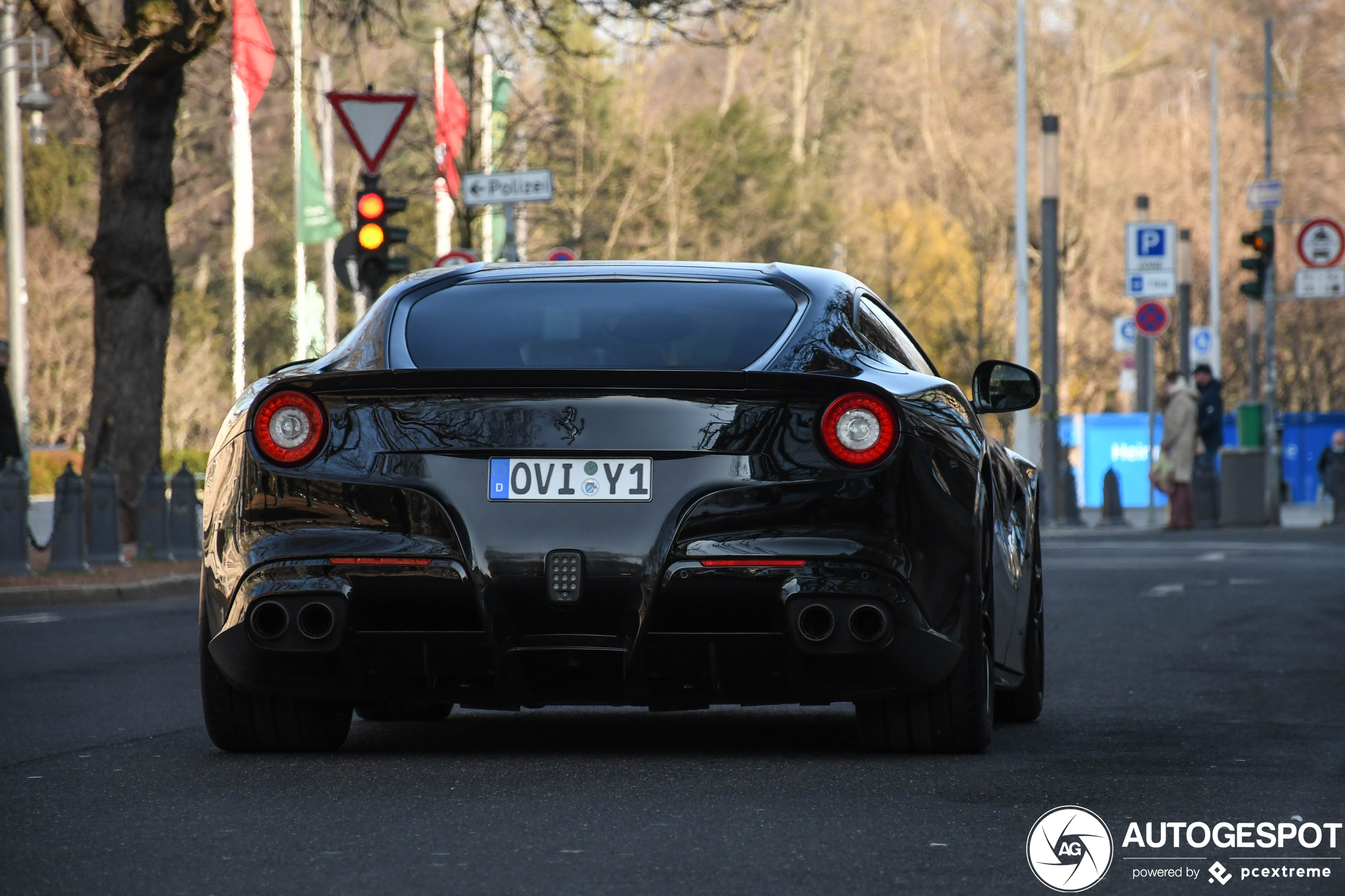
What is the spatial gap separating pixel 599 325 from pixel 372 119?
1277cm

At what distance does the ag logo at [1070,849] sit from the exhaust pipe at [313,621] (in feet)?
6.28

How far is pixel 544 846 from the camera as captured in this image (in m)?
4.77

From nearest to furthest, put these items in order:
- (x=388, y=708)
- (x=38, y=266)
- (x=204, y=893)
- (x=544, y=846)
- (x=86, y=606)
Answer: (x=204, y=893) → (x=544, y=846) → (x=388, y=708) → (x=86, y=606) → (x=38, y=266)

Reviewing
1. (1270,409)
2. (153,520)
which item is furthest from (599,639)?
(1270,409)

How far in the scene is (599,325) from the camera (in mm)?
6285

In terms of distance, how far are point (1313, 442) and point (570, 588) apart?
44.6 m

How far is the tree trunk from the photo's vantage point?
1964cm

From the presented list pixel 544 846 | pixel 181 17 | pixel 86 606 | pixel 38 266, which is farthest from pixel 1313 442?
pixel 544 846

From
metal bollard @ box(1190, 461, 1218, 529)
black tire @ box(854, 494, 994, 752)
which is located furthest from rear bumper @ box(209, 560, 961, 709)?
metal bollard @ box(1190, 461, 1218, 529)

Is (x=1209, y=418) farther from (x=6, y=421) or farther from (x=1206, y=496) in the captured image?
(x=6, y=421)

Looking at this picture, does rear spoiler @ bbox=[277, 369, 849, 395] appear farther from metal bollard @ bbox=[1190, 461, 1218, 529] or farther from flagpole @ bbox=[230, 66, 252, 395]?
metal bollard @ bbox=[1190, 461, 1218, 529]

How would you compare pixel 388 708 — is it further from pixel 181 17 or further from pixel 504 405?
pixel 181 17

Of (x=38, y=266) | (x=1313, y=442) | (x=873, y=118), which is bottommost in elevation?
(x=1313, y=442)

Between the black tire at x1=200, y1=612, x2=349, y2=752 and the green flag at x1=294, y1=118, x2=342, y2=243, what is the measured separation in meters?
30.2
